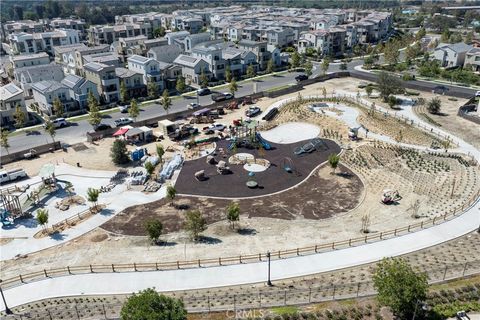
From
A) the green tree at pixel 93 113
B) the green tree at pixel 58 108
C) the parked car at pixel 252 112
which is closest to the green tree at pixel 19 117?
the green tree at pixel 58 108

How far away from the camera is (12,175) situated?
50.7 metres

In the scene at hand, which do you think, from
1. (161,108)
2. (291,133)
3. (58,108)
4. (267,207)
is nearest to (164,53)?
(161,108)

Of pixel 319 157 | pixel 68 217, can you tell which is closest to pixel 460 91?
pixel 319 157

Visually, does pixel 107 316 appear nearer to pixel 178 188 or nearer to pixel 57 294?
pixel 57 294

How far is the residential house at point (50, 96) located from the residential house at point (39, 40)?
53.5m

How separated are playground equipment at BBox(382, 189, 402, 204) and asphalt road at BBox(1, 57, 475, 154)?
46.3m

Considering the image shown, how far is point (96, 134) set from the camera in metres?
63.0

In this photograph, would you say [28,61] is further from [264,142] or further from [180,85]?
[264,142]

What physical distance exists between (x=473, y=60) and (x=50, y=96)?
10149 cm

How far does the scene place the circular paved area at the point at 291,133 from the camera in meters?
61.2

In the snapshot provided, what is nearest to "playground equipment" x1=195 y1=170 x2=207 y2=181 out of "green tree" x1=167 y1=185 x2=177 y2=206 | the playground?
the playground

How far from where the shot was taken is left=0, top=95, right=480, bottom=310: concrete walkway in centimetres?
3109

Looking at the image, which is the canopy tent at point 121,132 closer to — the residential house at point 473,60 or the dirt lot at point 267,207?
the dirt lot at point 267,207

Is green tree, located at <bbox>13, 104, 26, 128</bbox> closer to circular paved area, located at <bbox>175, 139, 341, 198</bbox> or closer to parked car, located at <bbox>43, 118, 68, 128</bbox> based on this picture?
parked car, located at <bbox>43, 118, 68, 128</bbox>
